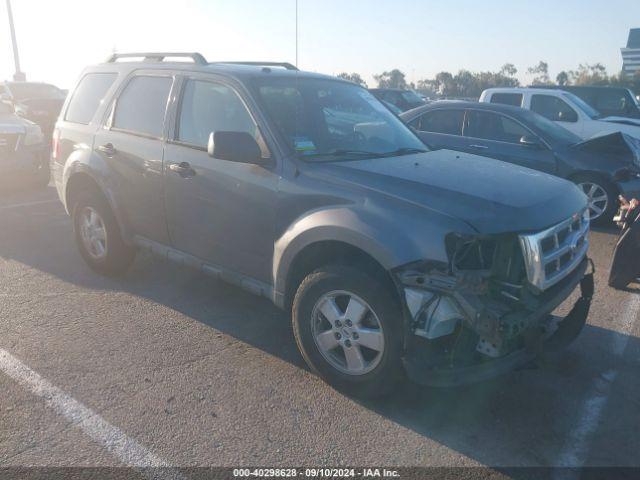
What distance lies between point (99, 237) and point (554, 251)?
4008 millimetres

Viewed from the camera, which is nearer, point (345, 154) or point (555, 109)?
point (345, 154)

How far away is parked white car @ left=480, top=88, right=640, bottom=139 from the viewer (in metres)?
10.5

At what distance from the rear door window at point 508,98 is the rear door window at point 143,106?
8371mm

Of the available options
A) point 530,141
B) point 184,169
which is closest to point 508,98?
point 530,141

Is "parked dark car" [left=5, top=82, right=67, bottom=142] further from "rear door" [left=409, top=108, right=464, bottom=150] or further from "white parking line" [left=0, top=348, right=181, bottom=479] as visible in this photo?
"white parking line" [left=0, top=348, right=181, bottom=479]

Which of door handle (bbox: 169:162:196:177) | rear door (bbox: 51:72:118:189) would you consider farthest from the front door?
rear door (bbox: 51:72:118:189)

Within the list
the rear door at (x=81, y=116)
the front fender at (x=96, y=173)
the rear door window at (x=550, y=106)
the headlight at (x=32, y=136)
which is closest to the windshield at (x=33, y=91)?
the headlight at (x=32, y=136)

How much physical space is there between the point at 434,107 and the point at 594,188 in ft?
8.57

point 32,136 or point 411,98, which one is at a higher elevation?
point 411,98

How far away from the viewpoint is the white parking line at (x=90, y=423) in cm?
286

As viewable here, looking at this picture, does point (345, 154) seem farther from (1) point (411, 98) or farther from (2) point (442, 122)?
(1) point (411, 98)

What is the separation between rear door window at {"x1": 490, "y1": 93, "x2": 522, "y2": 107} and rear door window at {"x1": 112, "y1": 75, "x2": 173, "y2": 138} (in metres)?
8.37

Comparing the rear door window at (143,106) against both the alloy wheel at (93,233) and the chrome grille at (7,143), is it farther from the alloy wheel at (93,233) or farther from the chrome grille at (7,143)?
the chrome grille at (7,143)

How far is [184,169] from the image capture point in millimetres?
4250
